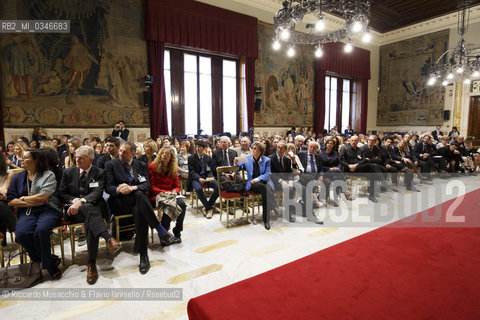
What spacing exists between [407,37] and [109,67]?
53.2ft

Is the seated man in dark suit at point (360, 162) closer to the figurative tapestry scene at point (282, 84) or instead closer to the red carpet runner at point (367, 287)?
the red carpet runner at point (367, 287)

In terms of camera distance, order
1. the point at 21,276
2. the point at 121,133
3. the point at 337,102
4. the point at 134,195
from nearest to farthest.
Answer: the point at 21,276, the point at 134,195, the point at 121,133, the point at 337,102

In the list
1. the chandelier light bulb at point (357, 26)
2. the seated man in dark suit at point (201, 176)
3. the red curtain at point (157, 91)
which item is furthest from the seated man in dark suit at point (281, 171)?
the red curtain at point (157, 91)

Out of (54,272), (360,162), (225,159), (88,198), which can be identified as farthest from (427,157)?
(54,272)

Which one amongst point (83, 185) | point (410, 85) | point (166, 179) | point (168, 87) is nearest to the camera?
point (83, 185)

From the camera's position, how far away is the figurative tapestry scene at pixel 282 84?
1253 cm

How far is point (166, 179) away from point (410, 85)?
16.9 m

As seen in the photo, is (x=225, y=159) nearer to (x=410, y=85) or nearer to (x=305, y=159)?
(x=305, y=159)

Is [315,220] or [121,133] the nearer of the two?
[315,220]

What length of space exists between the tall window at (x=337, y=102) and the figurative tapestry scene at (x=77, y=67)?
10.5m

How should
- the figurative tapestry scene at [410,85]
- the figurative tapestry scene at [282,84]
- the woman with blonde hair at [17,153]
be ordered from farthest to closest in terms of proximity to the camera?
the figurative tapestry scene at [410,85] → the figurative tapestry scene at [282,84] → the woman with blonde hair at [17,153]

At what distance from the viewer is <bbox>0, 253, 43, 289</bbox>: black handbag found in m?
2.72

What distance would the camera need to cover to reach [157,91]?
32.2 ft

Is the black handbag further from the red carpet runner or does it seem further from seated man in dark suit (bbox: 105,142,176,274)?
the red carpet runner
